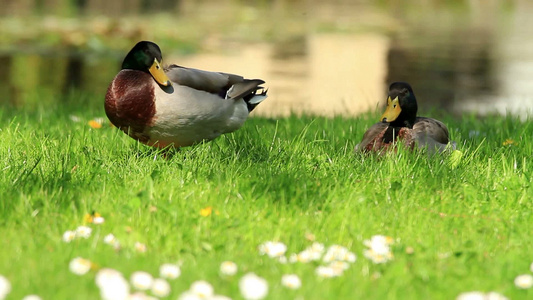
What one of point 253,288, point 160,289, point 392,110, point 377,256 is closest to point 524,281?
point 377,256

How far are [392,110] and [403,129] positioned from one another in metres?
0.19

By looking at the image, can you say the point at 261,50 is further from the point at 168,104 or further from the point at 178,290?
the point at 178,290

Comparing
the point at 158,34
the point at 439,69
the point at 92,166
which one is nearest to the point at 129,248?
the point at 92,166

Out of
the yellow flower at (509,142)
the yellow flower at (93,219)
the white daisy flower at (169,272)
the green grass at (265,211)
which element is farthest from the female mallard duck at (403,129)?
the white daisy flower at (169,272)

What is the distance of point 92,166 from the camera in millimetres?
4363

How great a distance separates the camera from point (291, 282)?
2783mm

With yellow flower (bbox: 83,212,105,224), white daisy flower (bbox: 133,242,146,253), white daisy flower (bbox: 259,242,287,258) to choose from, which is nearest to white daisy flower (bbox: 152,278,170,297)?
white daisy flower (bbox: 133,242,146,253)

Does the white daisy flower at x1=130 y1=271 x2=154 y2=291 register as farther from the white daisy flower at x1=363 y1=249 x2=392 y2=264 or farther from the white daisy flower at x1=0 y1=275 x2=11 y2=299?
the white daisy flower at x1=363 y1=249 x2=392 y2=264

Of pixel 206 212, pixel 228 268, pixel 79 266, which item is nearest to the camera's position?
pixel 79 266

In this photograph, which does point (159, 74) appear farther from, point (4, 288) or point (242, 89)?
point (4, 288)

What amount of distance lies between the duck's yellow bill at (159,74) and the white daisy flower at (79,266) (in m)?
1.77

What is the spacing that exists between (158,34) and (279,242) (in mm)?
13368

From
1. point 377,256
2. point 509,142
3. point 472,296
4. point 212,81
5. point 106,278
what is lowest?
point 509,142

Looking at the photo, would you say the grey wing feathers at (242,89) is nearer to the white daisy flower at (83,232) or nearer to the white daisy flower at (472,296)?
the white daisy flower at (83,232)
